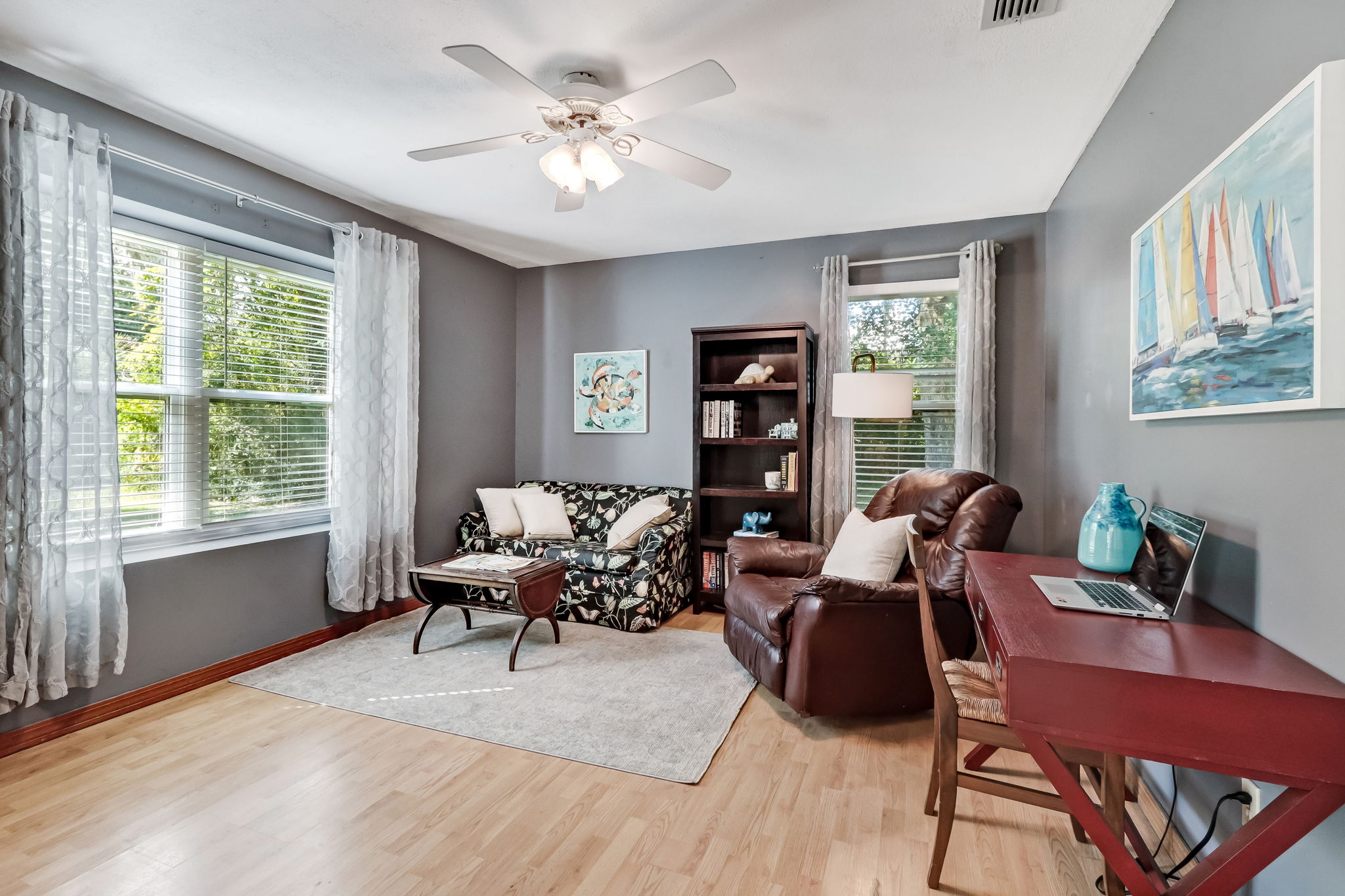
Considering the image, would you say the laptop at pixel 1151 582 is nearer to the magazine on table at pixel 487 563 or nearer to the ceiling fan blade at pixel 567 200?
the ceiling fan blade at pixel 567 200

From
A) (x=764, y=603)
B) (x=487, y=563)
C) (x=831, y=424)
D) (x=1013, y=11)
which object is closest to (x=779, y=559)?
(x=764, y=603)

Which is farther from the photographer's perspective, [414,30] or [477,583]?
[477,583]

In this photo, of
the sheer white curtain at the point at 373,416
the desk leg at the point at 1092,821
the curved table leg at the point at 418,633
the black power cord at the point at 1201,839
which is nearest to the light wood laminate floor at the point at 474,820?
the black power cord at the point at 1201,839

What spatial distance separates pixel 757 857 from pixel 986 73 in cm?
275

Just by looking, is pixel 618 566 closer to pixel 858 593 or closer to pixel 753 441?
pixel 753 441

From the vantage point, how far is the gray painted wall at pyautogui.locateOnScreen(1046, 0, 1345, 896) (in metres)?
1.19

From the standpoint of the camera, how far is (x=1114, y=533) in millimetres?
1817

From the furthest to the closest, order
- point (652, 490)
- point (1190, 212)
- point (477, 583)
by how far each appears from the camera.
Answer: point (652, 490) < point (477, 583) < point (1190, 212)

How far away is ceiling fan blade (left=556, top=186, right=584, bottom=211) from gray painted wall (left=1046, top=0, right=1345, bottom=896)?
6.69 ft

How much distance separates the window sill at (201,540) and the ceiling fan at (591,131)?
7.00 ft

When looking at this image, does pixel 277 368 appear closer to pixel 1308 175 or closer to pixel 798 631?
pixel 798 631

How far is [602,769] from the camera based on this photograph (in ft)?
7.46

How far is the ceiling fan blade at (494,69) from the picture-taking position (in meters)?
1.80

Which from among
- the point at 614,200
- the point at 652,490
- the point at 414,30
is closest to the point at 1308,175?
the point at 414,30
